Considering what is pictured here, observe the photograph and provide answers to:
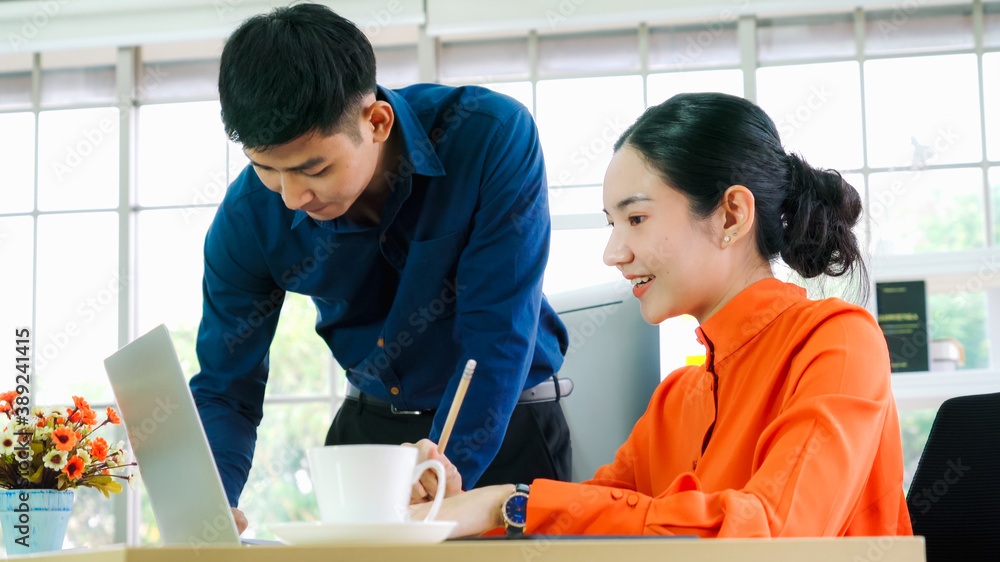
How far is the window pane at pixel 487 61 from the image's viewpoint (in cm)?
429

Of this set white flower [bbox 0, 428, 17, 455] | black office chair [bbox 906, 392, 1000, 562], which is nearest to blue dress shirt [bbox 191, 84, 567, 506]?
white flower [bbox 0, 428, 17, 455]

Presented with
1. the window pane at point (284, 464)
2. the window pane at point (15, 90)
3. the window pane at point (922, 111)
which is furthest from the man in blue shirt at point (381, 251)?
the window pane at point (15, 90)

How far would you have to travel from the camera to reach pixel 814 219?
1.35m

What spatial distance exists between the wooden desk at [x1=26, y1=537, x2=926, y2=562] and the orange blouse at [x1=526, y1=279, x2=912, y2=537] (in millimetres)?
329

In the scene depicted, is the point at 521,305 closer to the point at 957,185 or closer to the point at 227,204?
the point at 227,204

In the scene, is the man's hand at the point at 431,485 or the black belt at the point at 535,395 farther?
the black belt at the point at 535,395

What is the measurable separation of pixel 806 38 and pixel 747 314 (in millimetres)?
3297

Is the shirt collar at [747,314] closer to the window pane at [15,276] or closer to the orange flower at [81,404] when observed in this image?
the orange flower at [81,404]

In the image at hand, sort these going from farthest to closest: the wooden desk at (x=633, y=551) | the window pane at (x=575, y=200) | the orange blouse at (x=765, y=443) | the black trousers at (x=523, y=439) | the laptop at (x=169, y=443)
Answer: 1. the window pane at (x=575, y=200)
2. the black trousers at (x=523, y=439)
3. the orange blouse at (x=765, y=443)
4. the laptop at (x=169, y=443)
5. the wooden desk at (x=633, y=551)

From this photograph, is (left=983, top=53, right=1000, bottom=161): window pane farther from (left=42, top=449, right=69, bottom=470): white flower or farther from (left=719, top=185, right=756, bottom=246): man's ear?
(left=42, top=449, right=69, bottom=470): white flower

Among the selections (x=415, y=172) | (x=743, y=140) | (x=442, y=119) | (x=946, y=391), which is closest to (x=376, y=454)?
(x=743, y=140)

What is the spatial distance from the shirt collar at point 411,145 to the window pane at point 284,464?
9.62 ft

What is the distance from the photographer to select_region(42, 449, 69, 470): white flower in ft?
3.59

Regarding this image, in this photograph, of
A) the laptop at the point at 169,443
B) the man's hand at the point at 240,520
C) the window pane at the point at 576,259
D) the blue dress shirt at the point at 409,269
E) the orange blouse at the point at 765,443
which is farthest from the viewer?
the window pane at the point at 576,259
